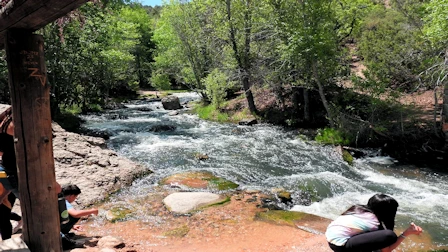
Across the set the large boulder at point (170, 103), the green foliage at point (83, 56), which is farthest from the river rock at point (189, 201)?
the large boulder at point (170, 103)

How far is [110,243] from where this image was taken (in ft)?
15.9

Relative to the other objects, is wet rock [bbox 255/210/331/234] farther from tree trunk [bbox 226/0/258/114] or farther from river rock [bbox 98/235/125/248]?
tree trunk [bbox 226/0/258/114]

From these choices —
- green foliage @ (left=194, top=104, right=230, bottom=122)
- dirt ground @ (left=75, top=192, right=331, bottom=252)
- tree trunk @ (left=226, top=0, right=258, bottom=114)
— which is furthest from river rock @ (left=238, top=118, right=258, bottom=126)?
dirt ground @ (left=75, top=192, right=331, bottom=252)

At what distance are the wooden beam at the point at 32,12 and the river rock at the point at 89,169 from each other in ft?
16.5

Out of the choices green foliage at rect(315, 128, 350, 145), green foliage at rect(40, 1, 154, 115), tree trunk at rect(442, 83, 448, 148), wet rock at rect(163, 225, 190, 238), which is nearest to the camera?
wet rock at rect(163, 225, 190, 238)

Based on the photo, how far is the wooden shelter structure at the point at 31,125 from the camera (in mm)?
2900

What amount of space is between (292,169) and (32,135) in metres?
8.08

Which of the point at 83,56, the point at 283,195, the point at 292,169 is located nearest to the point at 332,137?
the point at 292,169

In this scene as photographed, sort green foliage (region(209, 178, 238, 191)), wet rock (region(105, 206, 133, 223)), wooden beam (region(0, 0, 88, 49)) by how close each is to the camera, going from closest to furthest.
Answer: wooden beam (region(0, 0, 88, 49)) → wet rock (region(105, 206, 133, 223)) → green foliage (region(209, 178, 238, 191))

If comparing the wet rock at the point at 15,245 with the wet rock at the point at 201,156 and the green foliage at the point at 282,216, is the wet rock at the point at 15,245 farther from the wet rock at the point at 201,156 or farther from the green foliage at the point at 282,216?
the wet rock at the point at 201,156

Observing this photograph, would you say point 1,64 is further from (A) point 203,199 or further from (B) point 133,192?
(A) point 203,199

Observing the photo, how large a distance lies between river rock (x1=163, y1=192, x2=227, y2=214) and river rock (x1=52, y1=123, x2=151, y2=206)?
1659mm

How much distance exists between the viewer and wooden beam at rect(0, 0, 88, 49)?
2.34 metres

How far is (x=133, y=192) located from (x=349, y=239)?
582cm
